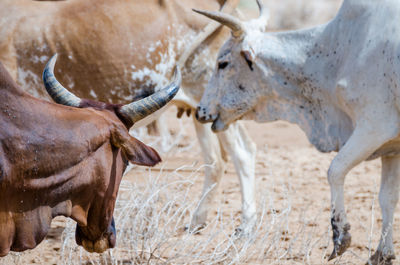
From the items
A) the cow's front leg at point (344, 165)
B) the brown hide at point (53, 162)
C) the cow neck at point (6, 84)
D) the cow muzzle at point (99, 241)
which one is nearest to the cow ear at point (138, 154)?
the brown hide at point (53, 162)

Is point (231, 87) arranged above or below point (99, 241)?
below

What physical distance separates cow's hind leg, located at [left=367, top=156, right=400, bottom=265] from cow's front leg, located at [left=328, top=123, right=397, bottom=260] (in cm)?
27

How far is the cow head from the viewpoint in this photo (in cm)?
475

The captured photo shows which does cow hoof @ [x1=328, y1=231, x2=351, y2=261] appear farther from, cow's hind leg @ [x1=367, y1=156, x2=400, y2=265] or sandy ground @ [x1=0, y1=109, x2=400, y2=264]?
cow's hind leg @ [x1=367, y1=156, x2=400, y2=265]

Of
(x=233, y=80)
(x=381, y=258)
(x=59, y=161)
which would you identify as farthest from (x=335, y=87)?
(x=59, y=161)

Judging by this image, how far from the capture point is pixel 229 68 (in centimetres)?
483

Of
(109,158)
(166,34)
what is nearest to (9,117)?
(109,158)

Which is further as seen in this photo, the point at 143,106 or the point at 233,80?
the point at 233,80

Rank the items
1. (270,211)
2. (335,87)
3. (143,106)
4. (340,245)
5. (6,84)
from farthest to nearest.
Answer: (270,211) < (335,87) < (340,245) < (143,106) < (6,84)

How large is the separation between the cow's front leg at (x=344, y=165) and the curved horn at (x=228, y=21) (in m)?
1.07

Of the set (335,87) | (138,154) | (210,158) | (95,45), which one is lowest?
(210,158)

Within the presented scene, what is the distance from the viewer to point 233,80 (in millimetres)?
4832

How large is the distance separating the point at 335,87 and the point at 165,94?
4.74 feet

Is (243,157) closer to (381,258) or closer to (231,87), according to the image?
(231,87)
